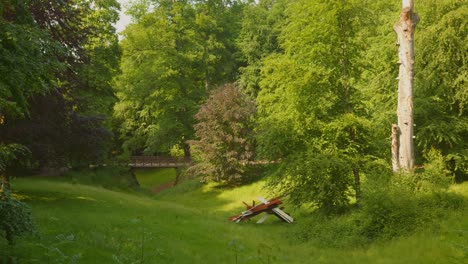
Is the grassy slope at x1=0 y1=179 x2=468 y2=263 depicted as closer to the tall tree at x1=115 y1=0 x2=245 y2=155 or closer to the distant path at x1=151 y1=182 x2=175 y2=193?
the distant path at x1=151 y1=182 x2=175 y2=193

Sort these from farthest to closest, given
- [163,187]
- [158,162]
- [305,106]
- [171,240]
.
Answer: [158,162] → [163,187] → [305,106] → [171,240]

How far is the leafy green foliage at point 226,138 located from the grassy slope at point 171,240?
35.7ft

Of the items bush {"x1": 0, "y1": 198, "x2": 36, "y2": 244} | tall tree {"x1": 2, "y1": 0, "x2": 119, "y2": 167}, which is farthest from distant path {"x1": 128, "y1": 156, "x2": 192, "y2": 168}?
bush {"x1": 0, "y1": 198, "x2": 36, "y2": 244}

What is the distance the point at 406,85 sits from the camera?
1534 cm

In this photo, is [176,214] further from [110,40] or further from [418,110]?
[110,40]

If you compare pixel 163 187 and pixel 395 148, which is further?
pixel 163 187

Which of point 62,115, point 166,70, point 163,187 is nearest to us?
point 62,115

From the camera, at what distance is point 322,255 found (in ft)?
39.7

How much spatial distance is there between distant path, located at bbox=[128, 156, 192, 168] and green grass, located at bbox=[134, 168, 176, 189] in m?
2.99

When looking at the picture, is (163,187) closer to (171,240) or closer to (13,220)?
(171,240)

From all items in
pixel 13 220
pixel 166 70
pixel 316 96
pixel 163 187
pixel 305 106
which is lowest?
pixel 163 187

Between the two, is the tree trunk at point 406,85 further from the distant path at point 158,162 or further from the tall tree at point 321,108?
the distant path at point 158,162

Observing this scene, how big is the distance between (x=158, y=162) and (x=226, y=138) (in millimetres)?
13717

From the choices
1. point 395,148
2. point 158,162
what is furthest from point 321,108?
point 158,162
